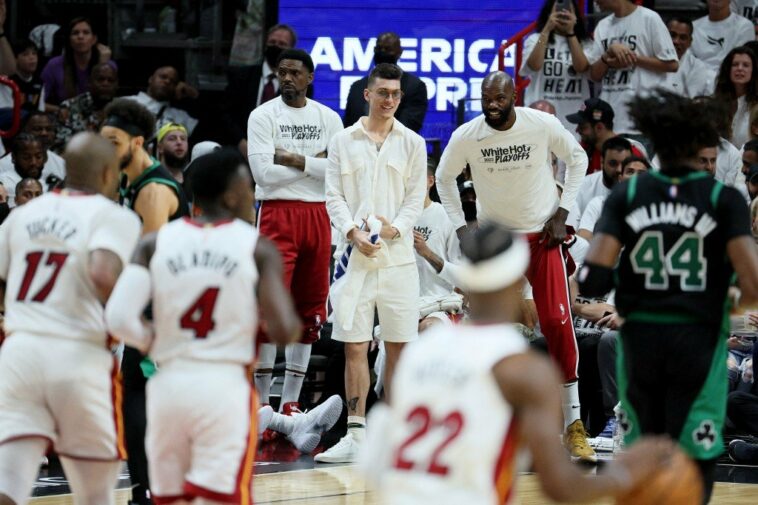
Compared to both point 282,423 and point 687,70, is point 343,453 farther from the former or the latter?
point 687,70

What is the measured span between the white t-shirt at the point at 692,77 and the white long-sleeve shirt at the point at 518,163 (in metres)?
4.09

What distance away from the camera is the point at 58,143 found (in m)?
13.7

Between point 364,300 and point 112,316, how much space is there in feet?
15.7

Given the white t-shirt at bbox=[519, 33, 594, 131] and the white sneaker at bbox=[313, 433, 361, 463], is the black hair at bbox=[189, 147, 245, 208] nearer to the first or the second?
the white sneaker at bbox=[313, 433, 361, 463]

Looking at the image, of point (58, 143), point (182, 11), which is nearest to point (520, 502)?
point (58, 143)

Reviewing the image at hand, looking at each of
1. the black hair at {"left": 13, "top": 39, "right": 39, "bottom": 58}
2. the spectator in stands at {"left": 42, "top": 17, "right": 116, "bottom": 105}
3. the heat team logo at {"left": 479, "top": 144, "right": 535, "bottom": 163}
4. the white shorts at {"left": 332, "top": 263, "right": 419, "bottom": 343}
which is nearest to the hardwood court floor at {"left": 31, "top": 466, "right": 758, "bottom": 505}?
the white shorts at {"left": 332, "top": 263, "right": 419, "bottom": 343}

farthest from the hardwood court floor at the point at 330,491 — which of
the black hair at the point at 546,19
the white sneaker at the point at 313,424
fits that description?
the black hair at the point at 546,19

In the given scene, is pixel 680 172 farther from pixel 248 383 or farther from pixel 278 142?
pixel 278 142

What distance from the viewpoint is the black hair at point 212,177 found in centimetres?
507

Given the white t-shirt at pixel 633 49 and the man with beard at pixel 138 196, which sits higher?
the white t-shirt at pixel 633 49

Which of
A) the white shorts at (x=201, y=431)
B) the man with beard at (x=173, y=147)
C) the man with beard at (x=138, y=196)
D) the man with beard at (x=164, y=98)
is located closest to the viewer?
the white shorts at (x=201, y=431)

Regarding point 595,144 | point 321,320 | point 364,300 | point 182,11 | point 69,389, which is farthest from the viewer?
point 182,11

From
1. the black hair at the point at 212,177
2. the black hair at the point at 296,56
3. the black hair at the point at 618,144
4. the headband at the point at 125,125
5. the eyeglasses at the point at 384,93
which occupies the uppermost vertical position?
the black hair at the point at 296,56

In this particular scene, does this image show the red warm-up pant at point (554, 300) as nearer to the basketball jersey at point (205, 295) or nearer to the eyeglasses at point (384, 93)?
the eyeglasses at point (384, 93)
